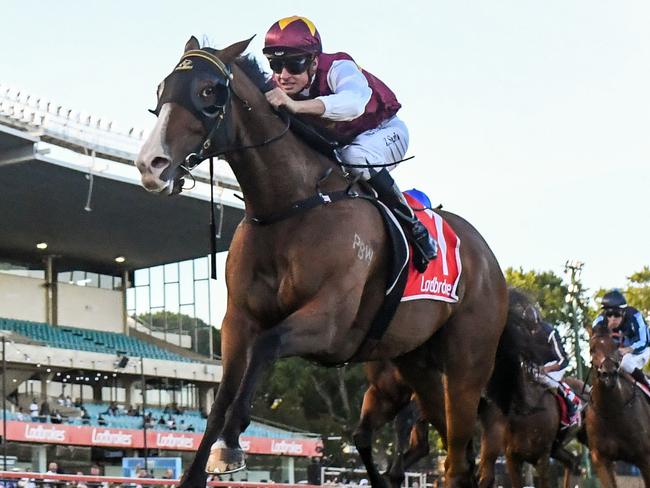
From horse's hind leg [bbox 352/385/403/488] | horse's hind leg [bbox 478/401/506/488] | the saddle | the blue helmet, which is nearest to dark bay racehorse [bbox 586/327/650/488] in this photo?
the blue helmet

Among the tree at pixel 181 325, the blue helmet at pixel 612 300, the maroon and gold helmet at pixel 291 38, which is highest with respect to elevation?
the tree at pixel 181 325

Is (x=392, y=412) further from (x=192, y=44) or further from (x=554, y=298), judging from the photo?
(x=554, y=298)

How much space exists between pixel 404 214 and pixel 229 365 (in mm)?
1317

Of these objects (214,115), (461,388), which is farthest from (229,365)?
(461,388)

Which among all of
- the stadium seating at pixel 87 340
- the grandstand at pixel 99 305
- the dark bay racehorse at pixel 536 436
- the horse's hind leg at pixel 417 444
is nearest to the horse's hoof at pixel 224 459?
the horse's hind leg at pixel 417 444

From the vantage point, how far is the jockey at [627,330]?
464 inches

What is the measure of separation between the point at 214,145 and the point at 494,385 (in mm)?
4062

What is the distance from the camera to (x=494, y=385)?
838 cm

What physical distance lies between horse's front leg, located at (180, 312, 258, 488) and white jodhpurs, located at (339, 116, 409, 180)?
105 centimetres

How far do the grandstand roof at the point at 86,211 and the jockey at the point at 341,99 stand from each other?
2732 centimetres

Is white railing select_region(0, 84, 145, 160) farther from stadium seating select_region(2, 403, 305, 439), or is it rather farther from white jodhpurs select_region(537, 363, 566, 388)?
white jodhpurs select_region(537, 363, 566, 388)

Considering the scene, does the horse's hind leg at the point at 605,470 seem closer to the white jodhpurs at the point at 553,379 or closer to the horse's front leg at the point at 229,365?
the white jodhpurs at the point at 553,379

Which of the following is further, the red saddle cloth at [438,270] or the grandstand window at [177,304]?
the grandstand window at [177,304]

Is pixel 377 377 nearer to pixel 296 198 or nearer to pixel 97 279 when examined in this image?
pixel 296 198
